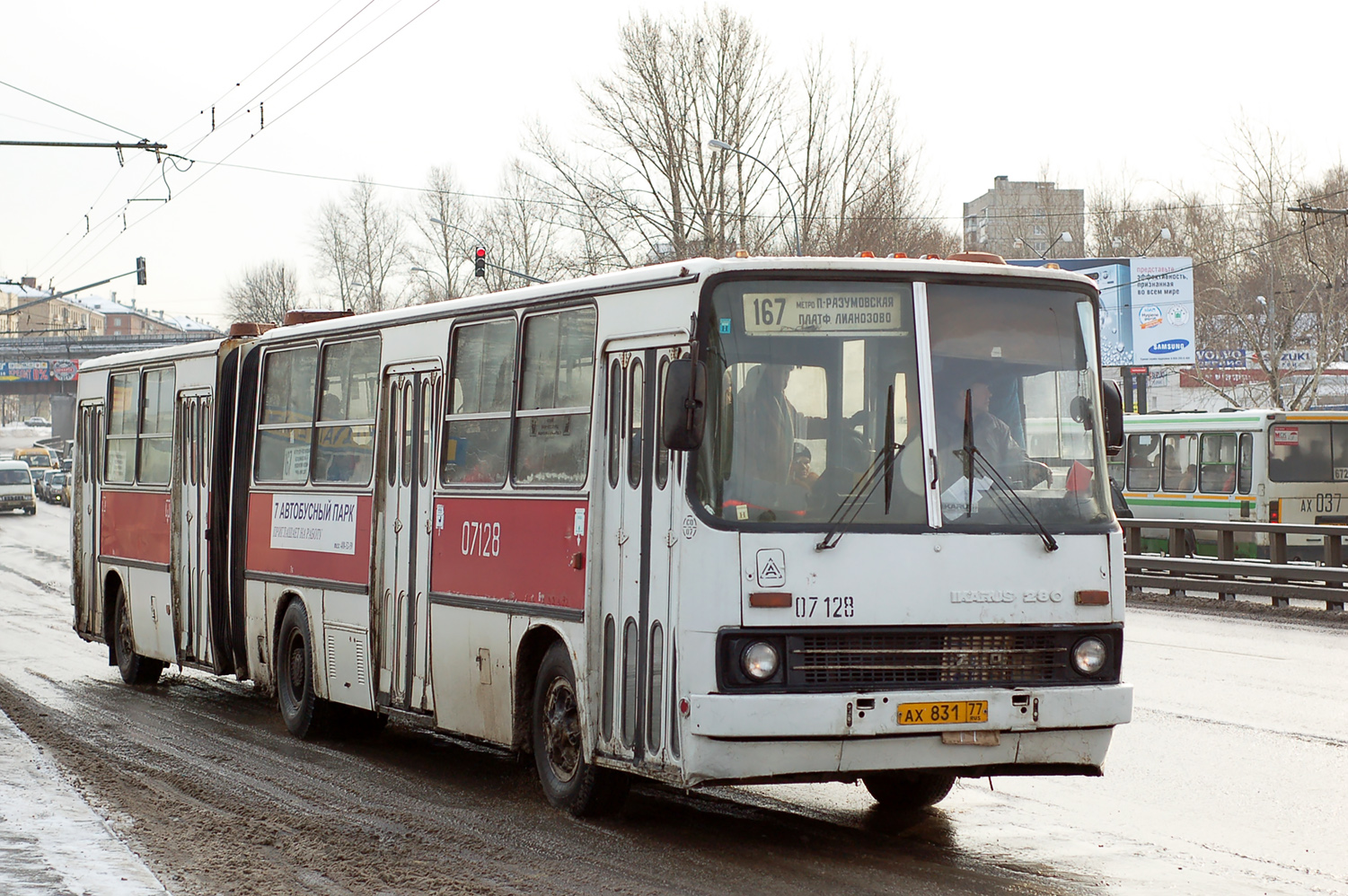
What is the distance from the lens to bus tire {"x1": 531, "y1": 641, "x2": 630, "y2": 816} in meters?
8.29

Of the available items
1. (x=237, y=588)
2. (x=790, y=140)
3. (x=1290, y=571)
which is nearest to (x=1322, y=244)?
(x=790, y=140)

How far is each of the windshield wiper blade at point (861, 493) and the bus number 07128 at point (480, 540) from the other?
2.50m

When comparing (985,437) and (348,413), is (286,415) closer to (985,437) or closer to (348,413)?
(348,413)

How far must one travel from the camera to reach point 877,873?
6992 millimetres

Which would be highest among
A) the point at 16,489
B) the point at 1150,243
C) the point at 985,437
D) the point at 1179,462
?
the point at 1150,243

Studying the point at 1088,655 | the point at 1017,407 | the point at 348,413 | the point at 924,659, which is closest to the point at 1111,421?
the point at 1017,407

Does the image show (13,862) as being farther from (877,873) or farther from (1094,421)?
(1094,421)

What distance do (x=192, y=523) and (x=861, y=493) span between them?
27.3ft

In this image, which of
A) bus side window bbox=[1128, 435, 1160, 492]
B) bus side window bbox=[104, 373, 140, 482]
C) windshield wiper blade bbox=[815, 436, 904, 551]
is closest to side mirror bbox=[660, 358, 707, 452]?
windshield wiper blade bbox=[815, 436, 904, 551]

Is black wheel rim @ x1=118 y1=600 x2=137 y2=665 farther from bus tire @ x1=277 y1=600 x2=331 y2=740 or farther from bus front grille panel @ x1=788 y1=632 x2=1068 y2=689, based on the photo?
bus front grille panel @ x1=788 y1=632 x2=1068 y2=689

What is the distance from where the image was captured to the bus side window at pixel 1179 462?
3034 centimetres

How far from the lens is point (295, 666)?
12211mm

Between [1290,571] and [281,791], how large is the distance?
52.8 ft

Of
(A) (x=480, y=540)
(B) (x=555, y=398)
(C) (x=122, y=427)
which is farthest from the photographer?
(C) (x=122, y=427)
